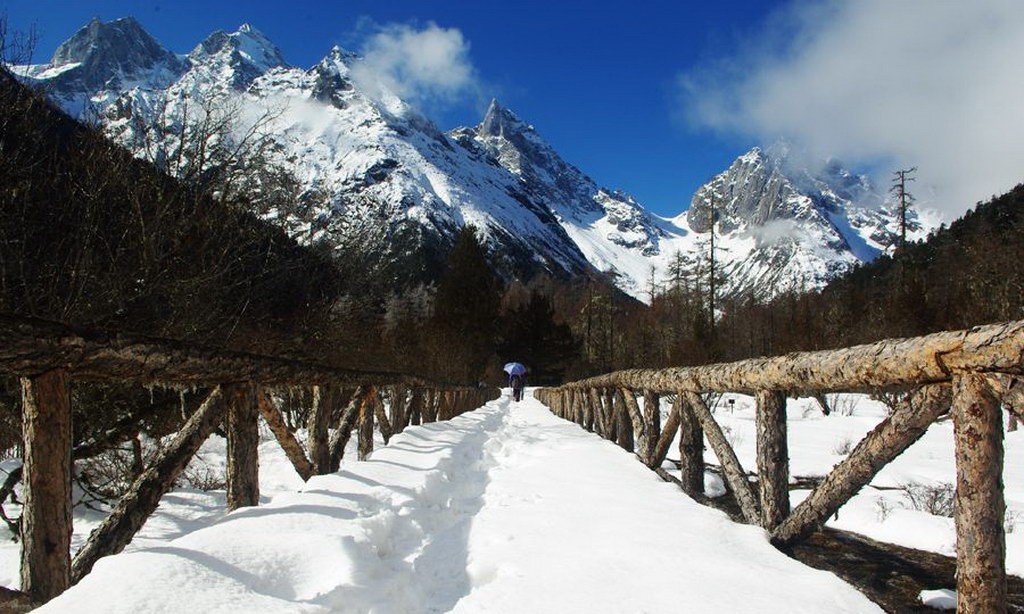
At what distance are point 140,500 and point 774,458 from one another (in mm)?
3002

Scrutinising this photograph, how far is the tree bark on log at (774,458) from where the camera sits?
291cm

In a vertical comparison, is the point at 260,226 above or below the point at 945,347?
above

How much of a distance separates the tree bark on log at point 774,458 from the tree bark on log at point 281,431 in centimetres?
278

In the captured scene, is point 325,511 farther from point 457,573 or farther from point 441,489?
point 441,489

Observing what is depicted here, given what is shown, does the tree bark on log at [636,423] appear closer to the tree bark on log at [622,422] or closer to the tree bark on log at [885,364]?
the tree bark on log at [622,422]

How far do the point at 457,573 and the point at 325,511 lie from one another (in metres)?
0.86

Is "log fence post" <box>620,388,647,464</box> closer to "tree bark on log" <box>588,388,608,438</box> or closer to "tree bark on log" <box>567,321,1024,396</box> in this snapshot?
"tree bark on log" <box>588,388,608,438</box>

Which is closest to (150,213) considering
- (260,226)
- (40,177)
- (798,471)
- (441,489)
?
(40,177)

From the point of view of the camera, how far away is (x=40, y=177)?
602 cm

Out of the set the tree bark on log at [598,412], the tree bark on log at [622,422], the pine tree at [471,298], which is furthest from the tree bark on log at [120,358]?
the pine tree at [471,298]

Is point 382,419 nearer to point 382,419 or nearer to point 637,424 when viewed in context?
point 382,419

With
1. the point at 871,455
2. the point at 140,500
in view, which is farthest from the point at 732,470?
the point at 140,500

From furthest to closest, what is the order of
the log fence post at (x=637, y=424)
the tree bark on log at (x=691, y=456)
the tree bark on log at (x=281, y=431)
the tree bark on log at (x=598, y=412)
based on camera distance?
the tree bark on log at (x=598, y=412) → the log fence post at (x=637, y=424) → the tree bark on log at (x=691, y=456) → the tree bark on log at (x=281, y=431)

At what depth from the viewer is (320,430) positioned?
493 cm
